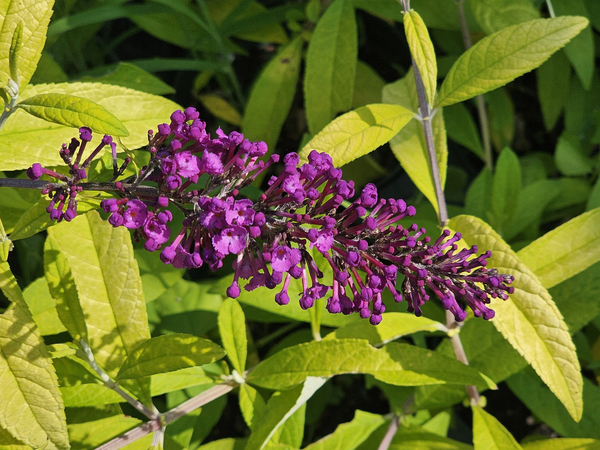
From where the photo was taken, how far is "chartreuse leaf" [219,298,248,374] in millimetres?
1354

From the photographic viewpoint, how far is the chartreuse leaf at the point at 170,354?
46.2 inches

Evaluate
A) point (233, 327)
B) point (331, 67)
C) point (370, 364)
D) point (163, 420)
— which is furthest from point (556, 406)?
point (331, 67)

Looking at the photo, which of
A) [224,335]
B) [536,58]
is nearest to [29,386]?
[224,335]

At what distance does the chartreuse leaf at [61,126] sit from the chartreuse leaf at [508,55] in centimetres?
70

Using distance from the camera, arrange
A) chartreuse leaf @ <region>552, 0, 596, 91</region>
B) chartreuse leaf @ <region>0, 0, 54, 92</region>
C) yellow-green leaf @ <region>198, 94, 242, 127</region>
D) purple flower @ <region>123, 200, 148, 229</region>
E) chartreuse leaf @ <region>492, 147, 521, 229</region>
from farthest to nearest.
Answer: yellow-green leaf @ <region>198, 94, 242, 127</region> → chartreuse leaf @ <region>552, 0, 596, 91</region> → chartreuse leaf @ <region>492, 147, 521, 229</region> → chartreuse leaf @ <region>0, 0, 54, 92</region> → purple flower @ <region>123, 200, 148, 229</region>

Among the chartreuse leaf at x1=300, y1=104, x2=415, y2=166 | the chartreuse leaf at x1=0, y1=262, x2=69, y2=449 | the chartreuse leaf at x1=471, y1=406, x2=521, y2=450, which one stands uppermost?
the chartreuse leaf at x1=300, y1=104, x2=415, y2=166

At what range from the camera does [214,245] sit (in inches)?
35.4

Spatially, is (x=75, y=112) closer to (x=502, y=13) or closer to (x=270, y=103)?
(x=270, y=103)

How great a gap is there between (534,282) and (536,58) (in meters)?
0.52

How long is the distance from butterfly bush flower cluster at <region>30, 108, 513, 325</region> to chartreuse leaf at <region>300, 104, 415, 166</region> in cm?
24

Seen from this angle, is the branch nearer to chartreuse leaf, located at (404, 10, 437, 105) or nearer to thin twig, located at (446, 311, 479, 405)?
chartreuse leaf, located at (404, 10, 437, 105)

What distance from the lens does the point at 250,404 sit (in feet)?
4.58

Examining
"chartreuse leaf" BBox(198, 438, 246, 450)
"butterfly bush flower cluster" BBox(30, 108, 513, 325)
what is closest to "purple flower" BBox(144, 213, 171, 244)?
"butterfly bush flower cluster" BBox(30, 108, 513, 325)

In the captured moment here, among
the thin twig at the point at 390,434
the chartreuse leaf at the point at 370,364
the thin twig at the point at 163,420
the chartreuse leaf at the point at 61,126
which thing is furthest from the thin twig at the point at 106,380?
the thin twig at the point at 390,434
